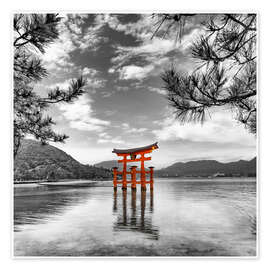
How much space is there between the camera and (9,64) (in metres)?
2.29

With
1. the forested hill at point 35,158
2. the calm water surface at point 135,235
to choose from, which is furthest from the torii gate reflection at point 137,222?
the forested hill at point 35,158

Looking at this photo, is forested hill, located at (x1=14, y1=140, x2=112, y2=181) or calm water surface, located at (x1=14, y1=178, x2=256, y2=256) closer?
calm water surface, located at (x1=14, y1=178, x2=256, y2=256)

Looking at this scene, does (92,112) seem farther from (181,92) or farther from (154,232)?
(154,232)

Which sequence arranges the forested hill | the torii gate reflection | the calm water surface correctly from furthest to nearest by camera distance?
the forested hill, the torii gate reflection, the calm water surface

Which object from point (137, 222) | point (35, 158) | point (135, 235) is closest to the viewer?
point (135, 235)

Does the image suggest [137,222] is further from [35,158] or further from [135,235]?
[35,158]

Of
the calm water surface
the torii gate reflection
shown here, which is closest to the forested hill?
the calm water surface

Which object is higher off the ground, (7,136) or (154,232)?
(7,136)

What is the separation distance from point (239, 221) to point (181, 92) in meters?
1.77

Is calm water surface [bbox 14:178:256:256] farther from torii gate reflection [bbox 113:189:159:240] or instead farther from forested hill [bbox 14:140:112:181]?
forested hill [bbox 14:140:112:181]

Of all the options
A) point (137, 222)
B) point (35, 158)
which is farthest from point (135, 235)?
point (35, 158)

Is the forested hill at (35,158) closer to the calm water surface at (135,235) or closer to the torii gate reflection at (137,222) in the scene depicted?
the calm water surface at (135,235)

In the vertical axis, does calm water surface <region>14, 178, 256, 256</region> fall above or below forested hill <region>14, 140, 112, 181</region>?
below
